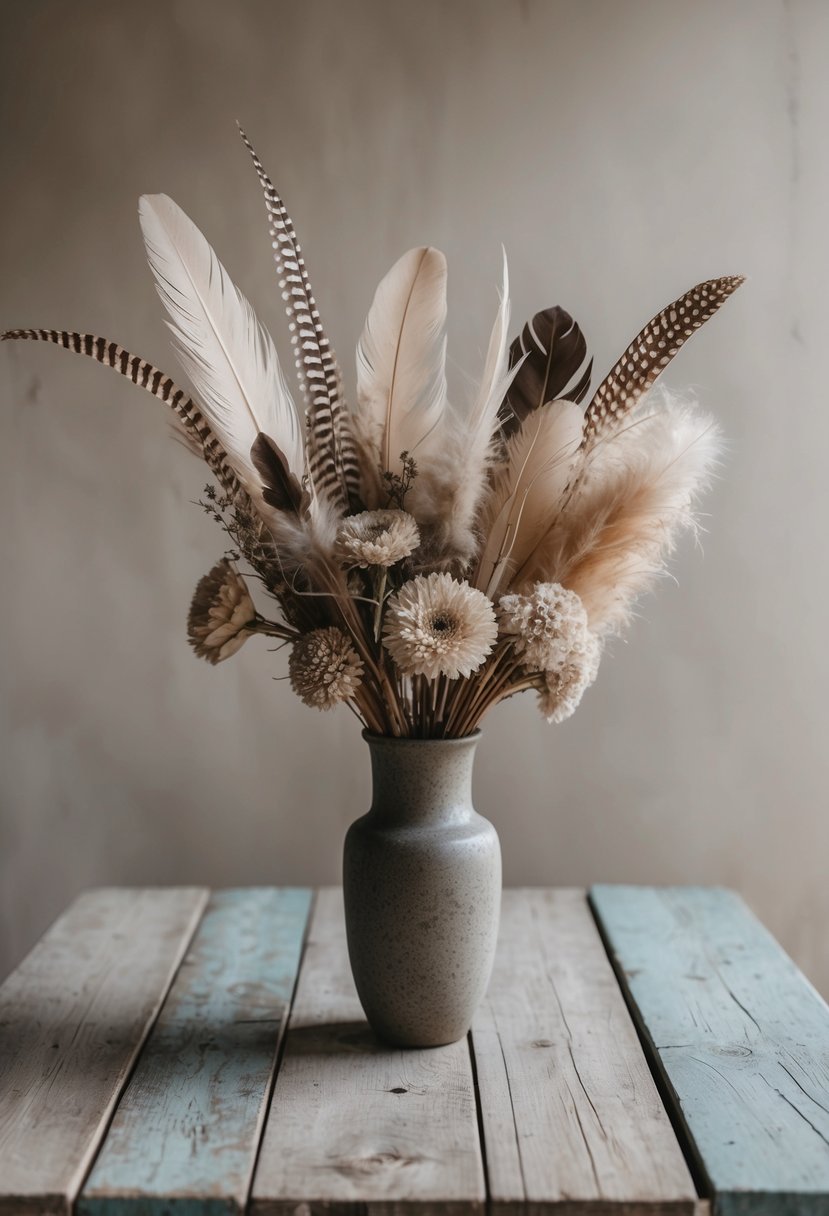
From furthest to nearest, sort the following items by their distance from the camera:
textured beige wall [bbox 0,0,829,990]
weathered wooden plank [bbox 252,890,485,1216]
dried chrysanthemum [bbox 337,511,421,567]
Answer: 1. textured beige wall [bbox 0,0,829,990]
2. dried chrysanthemum [bbox 337,511,421,567]
3. weathered wooden plank [bbox 252,890,485,1216]

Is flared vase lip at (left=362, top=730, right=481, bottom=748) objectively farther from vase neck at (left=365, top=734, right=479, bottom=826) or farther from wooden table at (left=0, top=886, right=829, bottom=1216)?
wooden table at (left=0, top=886, right=829, bottom=1216)

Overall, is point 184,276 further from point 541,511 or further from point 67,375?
point 67,375

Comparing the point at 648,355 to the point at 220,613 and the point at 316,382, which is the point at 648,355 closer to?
the point at 316,382

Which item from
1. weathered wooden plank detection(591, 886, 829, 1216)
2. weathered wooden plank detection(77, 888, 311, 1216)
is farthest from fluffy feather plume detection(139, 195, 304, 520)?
weathered wooden plank detection(591, 886, 829, 1216)

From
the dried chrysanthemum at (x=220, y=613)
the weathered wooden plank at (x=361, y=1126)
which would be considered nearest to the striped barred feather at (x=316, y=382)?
the dried chrysanthemum at (x=220, y=613)

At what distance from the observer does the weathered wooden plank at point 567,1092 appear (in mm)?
807

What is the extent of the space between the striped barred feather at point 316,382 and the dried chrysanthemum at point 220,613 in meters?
0.11

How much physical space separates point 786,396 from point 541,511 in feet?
2.34

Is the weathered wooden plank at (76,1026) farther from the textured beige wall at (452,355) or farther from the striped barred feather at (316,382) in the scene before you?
the striped barred feather at (316,382)

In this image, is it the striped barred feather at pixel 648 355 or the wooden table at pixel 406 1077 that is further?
the striped barred feather at pixel 648 355

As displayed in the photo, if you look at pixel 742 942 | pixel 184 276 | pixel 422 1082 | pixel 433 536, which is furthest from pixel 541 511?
pixel 742 942

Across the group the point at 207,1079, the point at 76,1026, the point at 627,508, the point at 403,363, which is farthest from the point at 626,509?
the point at 76,1026

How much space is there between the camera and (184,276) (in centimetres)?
98

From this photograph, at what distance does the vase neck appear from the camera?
1.00 m
